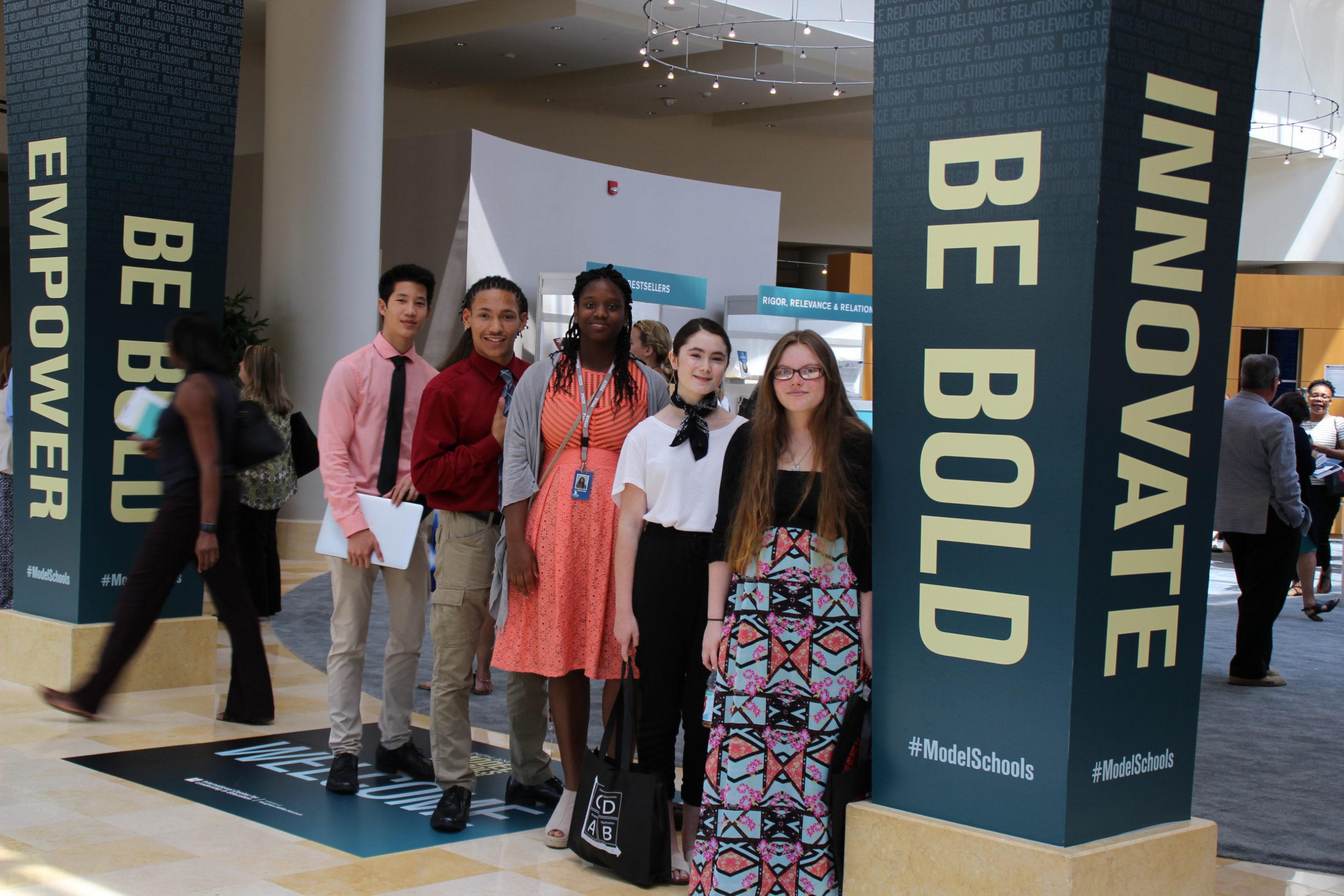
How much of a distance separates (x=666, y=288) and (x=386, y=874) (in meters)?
8.80

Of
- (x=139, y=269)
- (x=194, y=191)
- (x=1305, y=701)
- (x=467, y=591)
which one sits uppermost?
(x=194, y=191)

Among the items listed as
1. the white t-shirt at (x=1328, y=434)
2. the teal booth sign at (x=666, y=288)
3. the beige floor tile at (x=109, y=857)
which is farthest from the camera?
the teal booth sign at (x=666, y=288)

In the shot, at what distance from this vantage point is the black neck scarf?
3.15m

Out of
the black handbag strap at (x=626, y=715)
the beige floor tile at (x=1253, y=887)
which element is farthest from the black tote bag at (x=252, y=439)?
the beige floor tile at (x=1253, y=887)

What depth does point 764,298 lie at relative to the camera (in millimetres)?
12656

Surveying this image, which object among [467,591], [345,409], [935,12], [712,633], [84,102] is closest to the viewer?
[935,12]

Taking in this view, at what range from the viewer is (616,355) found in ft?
11.6

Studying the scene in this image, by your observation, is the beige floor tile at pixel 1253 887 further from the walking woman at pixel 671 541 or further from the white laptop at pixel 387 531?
the white laptop at pixel 387 531

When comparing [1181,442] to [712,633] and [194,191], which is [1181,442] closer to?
[712,633]

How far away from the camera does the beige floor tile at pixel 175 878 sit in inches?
119

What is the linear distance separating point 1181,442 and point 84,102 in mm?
4327

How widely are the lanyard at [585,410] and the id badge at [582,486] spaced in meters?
0.02

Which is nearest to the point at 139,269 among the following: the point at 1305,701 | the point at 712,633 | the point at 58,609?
the point at 58,609

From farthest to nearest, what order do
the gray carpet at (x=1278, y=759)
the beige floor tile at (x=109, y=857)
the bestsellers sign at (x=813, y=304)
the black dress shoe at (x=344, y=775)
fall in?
the bestsellers sign at (x=813, y=304)
the black dress shoe at (x=344, y=775)
the gray carpet at (x=1278, y=759)
the beige floor tile at (x=109, y=857)
